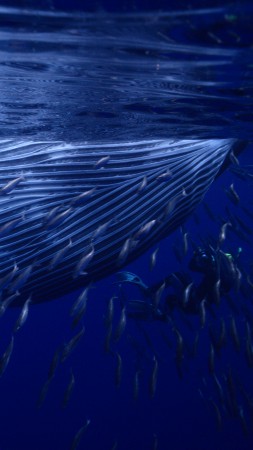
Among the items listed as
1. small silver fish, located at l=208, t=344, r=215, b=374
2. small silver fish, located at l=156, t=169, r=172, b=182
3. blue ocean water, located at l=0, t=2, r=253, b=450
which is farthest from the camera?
small silver fish, located at l=156, t=169, r=172, b=182

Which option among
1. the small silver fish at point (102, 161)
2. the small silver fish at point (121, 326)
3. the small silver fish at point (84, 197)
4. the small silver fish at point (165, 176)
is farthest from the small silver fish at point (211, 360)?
the small silver fish at point (102, 161)

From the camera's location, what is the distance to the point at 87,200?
7918 mm

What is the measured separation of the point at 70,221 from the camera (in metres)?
7.72

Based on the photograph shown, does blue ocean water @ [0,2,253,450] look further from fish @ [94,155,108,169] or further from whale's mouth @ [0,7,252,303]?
fish @ [94,155,108,169]

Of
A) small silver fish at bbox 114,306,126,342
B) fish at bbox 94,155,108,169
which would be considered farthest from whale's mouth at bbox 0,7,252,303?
small silver fish at bbox 114,306,126,342

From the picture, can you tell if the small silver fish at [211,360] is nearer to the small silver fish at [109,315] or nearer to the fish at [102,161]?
the small silver fish at [109,315]

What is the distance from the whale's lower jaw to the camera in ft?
24.4

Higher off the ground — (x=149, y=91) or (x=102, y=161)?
(x=149, y=91)

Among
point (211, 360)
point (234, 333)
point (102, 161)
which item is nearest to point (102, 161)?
point (102, 161)

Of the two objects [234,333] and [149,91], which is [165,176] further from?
[234,333]

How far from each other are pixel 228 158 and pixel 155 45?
3.51m

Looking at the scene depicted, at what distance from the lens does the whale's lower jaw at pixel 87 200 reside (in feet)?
24.4

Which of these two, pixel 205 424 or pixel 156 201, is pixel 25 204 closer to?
pixel 156 201

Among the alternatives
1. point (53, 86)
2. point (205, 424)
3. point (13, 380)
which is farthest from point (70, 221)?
point (13, 380)
